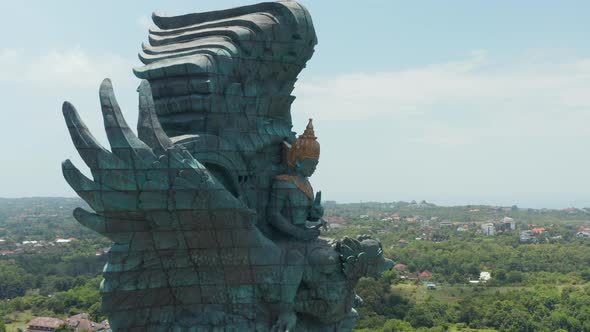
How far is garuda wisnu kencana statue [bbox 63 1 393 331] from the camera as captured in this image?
402 inches

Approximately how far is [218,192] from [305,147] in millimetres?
2229

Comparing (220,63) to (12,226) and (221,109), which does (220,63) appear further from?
(12,226)

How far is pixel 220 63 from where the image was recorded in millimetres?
11102

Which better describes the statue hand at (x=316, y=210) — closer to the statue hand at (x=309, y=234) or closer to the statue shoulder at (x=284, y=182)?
the statue hand at (x=309, y=234)

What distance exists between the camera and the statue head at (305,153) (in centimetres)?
1201

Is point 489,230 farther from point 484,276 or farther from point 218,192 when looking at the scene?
point 218,192

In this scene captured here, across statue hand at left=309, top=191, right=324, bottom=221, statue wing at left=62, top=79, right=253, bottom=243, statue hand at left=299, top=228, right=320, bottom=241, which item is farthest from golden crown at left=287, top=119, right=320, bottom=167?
statue wing at left=62, top=79, right=253, bottom=243

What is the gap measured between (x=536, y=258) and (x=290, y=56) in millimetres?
62718

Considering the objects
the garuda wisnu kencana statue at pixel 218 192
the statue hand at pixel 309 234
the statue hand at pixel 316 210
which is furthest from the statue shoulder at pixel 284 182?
the statue hand at pixel 309 234

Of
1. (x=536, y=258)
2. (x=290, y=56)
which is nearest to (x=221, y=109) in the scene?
(x=290, y=56)

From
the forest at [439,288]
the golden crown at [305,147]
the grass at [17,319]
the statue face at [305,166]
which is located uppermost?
the golden crown at [305,147]

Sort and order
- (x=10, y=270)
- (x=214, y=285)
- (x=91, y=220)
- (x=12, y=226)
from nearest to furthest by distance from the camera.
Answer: (x=91, y=220)
(x=214, y=285)
(x=10, y=270)
(x=12, y=226)

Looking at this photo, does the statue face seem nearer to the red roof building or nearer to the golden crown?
the golden crown

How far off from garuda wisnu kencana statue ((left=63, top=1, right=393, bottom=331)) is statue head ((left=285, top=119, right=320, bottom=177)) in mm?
20
